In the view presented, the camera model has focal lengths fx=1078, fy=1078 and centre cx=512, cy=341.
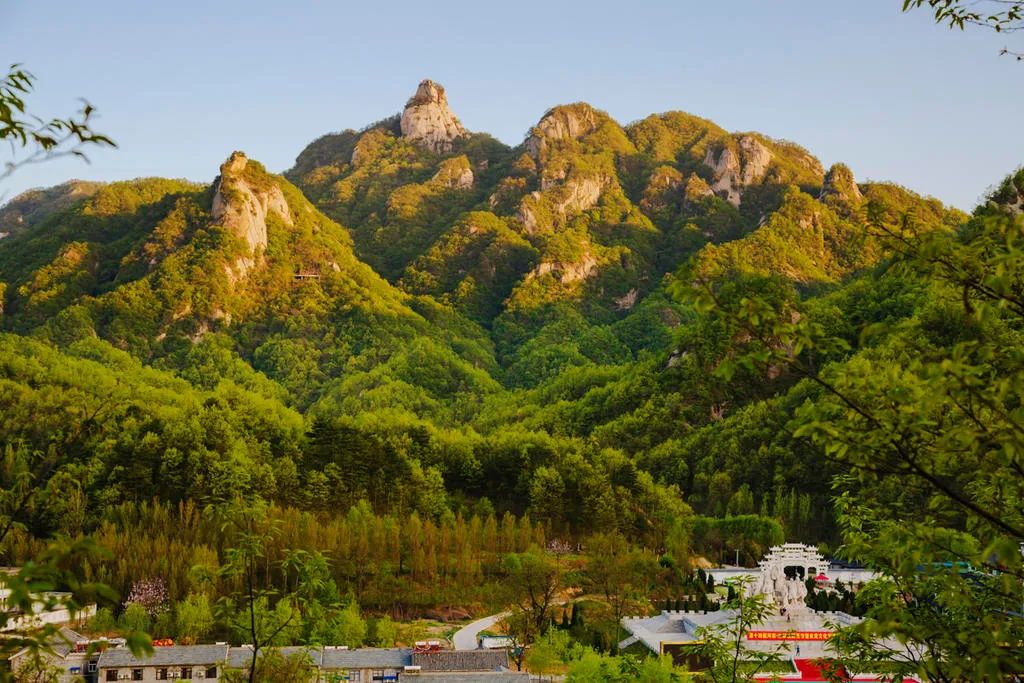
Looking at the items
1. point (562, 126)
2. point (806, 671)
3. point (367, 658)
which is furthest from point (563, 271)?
point (367, 658)

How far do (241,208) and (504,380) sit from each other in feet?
119

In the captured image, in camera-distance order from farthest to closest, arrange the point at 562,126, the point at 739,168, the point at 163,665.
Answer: the point at 562,126, the point at 739,168, the point at 163,665

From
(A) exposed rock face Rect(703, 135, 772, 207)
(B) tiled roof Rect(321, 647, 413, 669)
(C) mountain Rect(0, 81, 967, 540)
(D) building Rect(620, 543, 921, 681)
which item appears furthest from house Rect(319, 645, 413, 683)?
(A) exposed rock face Rect(703, 135, 772, 207)

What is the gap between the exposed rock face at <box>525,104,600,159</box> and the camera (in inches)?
7318

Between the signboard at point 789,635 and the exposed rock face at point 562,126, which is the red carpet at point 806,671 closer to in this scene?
the signboard at point 789,635

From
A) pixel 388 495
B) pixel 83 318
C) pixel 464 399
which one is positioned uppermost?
pixel 83 318

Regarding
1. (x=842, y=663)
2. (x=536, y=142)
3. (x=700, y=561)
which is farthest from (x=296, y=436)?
(x=536, y=142)

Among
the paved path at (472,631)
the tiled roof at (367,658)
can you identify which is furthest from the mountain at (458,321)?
the paved path at (472,631)

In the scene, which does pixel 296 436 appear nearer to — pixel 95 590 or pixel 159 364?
pixel 159 364

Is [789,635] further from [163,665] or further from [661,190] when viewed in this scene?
[661,190]

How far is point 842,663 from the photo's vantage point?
945cm

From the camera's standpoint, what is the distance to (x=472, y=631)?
140 feet

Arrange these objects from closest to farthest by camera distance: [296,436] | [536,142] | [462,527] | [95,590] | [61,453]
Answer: [95,590] < [61,453] < [462,527] < [296,436] < [536,142]

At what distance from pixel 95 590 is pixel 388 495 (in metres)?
57.5
